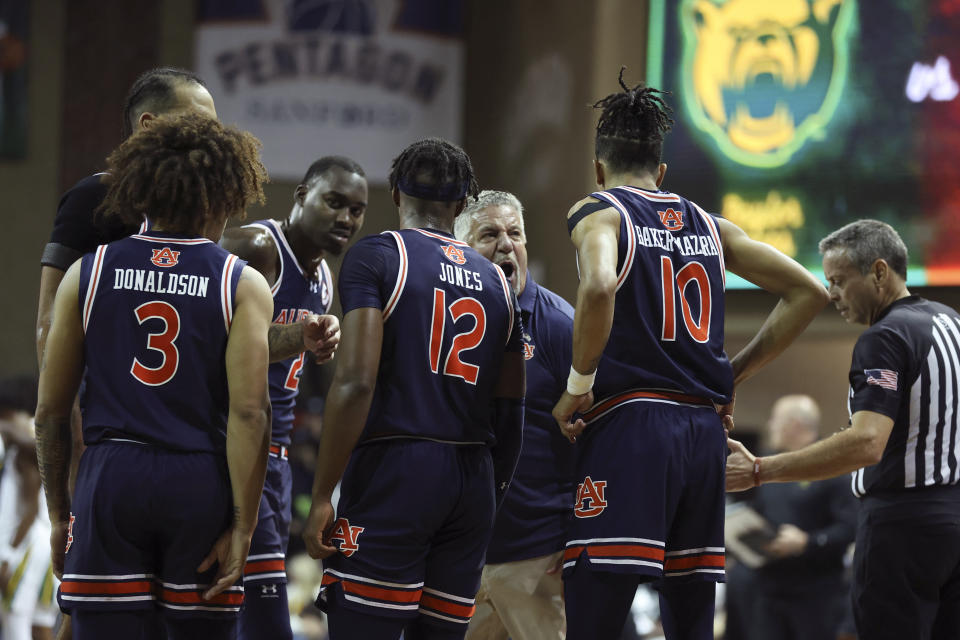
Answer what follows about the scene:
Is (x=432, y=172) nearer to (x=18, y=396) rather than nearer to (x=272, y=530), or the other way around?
(x=272, y=530)

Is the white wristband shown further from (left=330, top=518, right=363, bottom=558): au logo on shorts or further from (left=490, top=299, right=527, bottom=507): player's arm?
(left=330, top=518, right=363, bottom=558): au logo on shorts

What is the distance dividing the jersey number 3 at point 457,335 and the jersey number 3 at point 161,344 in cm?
83

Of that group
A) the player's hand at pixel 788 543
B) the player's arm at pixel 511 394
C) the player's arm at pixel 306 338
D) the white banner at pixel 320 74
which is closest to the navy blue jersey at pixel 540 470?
the player's arm at pixel 511 394

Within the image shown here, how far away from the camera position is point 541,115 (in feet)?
37.3

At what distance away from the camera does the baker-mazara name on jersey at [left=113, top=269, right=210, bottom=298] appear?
3.01m

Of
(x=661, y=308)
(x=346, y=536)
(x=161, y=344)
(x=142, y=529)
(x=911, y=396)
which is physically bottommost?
(x=346, y=536)

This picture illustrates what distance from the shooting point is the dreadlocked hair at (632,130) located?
3.80 meters

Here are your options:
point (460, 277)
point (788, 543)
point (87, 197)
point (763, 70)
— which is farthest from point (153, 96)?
point (763, 70)

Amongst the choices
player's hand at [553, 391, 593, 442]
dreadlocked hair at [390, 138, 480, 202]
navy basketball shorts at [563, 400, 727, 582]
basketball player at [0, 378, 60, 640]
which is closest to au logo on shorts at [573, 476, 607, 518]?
navy basketball shorts at [563, 400, 727, 582]

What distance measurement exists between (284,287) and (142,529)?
1791 millimetres

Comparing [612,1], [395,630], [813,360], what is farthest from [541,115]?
[395,630]

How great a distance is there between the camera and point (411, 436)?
344 centimetres

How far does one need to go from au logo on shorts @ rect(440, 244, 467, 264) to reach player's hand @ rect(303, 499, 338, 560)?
0.88 m

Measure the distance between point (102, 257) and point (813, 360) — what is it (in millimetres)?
9760
